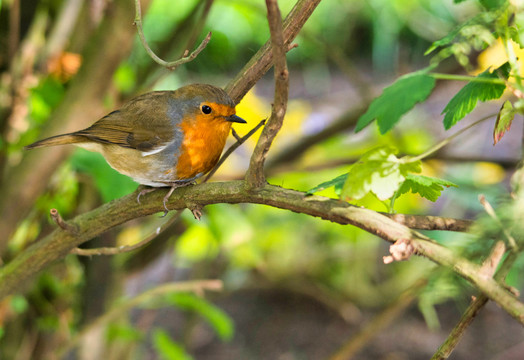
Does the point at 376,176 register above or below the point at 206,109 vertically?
below

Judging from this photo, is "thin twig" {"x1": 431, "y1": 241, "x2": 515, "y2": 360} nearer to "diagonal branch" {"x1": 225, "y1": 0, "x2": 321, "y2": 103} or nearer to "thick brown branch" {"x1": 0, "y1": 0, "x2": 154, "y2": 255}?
"diagonal branch" {"x1": 225, "y1": 0, "x2": 321, "y2": 103}

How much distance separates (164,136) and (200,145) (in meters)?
0.12

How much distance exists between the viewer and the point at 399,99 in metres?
0.71

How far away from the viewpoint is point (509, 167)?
202cm

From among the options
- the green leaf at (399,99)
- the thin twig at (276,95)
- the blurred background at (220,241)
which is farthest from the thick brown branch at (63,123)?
the green leaf at (399,99)

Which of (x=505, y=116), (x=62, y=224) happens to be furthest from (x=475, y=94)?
(x=62, y=224)

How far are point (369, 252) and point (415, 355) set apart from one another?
0.54 meters

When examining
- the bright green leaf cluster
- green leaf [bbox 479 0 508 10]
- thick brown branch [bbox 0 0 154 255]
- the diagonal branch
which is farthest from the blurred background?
the diagonal branch

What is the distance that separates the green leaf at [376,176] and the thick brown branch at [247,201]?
3 centimetres

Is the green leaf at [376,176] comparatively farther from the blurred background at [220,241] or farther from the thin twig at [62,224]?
the thin twig at [62,224]

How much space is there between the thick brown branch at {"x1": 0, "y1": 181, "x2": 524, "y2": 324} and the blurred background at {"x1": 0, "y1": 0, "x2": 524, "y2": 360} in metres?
0.07

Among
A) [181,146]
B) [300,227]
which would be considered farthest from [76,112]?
[300,227]

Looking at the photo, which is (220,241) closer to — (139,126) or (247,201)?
(139,126)

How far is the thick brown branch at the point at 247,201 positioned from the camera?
2.09ft
